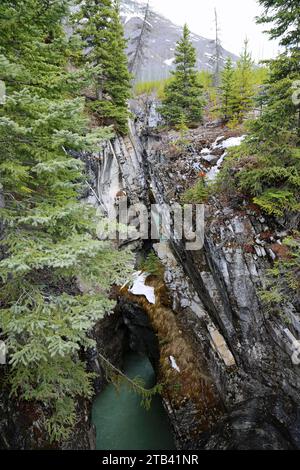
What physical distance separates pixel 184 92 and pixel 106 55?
19.8 ft

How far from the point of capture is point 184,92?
765 inches

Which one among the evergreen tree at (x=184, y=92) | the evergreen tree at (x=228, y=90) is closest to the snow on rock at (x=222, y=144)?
the evergreen tree at (x=228, y=90)

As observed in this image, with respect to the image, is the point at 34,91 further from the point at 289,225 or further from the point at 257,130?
the point at 289,225

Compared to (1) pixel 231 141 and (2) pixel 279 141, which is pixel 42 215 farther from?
(1) pixel 231 141

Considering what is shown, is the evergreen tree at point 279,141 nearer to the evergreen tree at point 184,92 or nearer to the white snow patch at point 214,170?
the white snow patch at point 214,170

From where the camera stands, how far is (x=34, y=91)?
6609 millimetres

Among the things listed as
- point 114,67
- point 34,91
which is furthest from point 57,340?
point 114,67

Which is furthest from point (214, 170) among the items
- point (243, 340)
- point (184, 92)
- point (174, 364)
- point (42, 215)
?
point (42, 215)

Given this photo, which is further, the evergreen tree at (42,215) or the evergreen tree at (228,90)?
the evergreen tree at (228,90)

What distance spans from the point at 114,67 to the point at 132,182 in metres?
6.61

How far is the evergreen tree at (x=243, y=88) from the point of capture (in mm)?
17453

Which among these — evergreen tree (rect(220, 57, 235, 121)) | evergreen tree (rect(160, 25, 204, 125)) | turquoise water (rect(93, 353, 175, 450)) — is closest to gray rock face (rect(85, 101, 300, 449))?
turquoise water (rect(93, 353, 175, 450))

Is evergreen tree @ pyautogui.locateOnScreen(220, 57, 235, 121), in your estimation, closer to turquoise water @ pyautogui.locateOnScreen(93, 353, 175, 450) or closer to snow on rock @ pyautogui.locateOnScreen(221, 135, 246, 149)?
snow on rock @ pyautogui.locateOnScreen(221, 135, 246, 149)

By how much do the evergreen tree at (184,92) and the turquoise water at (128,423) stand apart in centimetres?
1620
